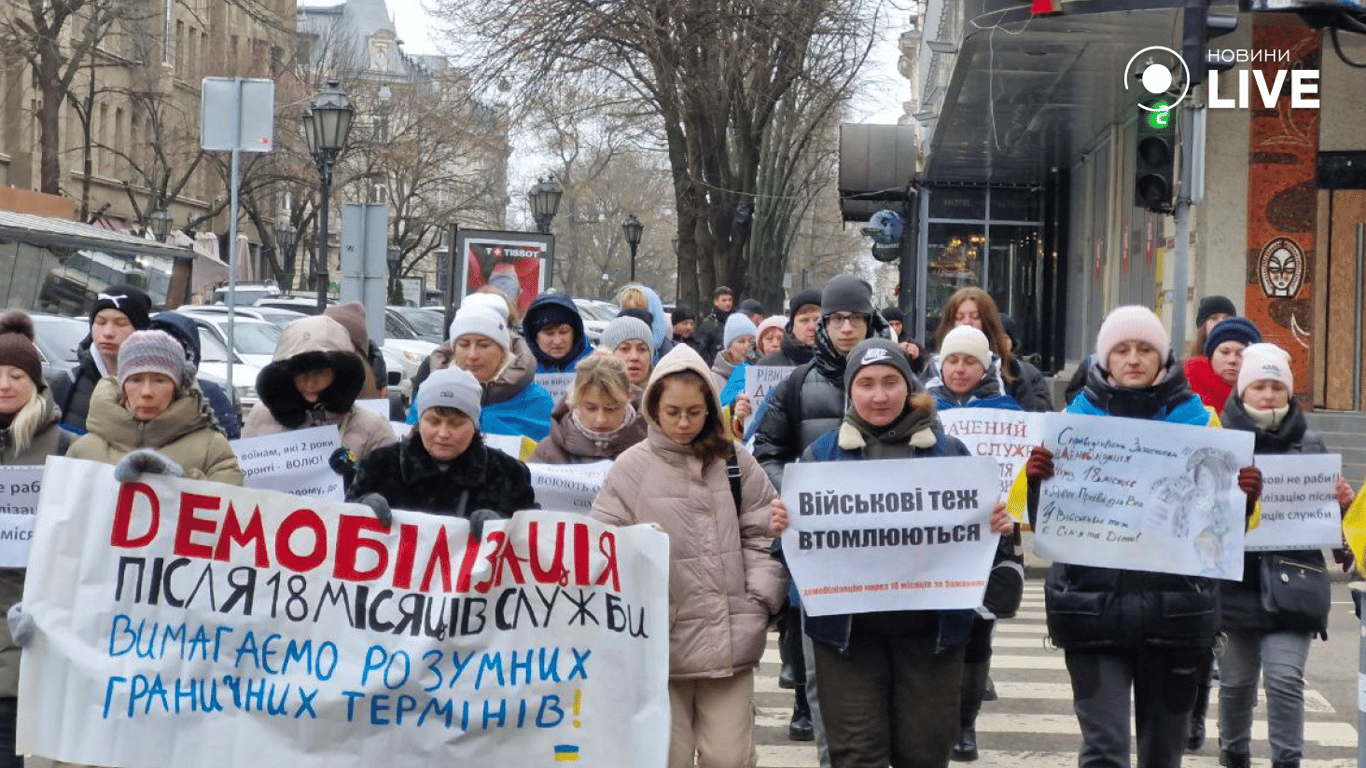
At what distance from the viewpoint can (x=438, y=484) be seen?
5.71 meters

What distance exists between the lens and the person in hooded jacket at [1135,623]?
224 inches

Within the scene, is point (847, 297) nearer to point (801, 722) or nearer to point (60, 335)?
point (801, 722)

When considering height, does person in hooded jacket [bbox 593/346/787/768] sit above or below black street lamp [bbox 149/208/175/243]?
below

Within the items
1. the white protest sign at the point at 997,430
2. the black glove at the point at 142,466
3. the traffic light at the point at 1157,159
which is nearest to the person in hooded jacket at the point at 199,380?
the black glove at the point at 142,466

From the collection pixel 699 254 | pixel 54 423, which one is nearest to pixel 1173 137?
pixel 54 423

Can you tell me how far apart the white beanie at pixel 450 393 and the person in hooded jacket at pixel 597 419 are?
1.16 metres

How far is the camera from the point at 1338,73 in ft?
59.1

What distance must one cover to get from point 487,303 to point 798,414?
2140mm

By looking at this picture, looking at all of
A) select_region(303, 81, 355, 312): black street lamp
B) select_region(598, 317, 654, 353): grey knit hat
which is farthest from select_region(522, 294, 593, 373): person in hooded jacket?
select_region(303, 81, 355, 312): black street lamp

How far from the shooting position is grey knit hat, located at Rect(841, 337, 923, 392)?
5.59m

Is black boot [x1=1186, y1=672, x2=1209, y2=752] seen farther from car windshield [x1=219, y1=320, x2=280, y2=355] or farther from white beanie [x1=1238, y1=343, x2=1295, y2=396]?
car windshield [x1=219, y1=320, x2=280, y2=355]

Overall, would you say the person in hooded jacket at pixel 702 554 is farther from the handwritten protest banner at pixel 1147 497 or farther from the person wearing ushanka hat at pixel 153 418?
the person wearing ushanka hat at pixel 153 418

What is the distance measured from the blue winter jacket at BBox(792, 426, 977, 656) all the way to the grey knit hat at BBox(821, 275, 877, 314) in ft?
5.31

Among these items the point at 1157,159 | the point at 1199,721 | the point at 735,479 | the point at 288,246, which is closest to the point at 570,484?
the point at 735,479
